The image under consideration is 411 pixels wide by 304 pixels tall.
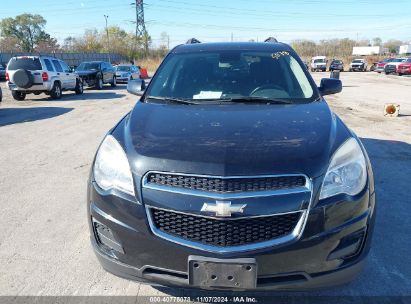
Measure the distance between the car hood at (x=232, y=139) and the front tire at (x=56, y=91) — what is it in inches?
569

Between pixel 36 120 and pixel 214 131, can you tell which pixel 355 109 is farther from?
pixel 214 131

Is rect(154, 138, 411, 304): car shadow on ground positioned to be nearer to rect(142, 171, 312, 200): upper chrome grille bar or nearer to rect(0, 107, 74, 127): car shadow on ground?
rect(142, 171, 312, 200): upper chrome grille bar

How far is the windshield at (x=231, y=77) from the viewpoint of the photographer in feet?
11.7

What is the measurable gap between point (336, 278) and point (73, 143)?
6.43 metres

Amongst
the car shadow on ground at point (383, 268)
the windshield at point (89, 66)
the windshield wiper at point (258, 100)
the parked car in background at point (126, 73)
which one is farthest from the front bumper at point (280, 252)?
the parked car in background at point (126, 73)

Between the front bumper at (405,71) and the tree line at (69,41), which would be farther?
the tree line at (69,41)

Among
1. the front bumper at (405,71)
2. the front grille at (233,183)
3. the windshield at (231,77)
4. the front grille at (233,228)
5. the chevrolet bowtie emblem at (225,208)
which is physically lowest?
the front bumper at (405,71)

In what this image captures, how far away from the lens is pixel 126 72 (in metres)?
27.0

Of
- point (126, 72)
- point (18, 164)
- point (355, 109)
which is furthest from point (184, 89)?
point (126, 72)

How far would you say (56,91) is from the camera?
53.8ft

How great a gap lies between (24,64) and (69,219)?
44.7 feet

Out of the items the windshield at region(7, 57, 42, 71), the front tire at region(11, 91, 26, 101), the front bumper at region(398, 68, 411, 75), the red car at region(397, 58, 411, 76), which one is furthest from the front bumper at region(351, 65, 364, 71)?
the front tire at region(11, 91, 26, 101)

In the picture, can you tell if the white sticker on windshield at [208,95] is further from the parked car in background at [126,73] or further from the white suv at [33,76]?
the parked car in background at [126,73]

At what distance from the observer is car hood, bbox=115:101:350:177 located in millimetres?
2166
